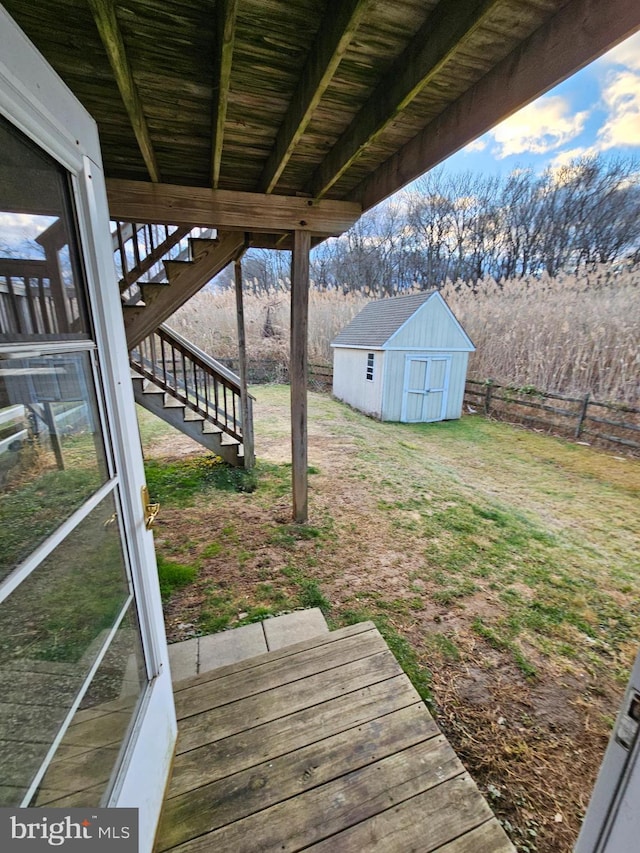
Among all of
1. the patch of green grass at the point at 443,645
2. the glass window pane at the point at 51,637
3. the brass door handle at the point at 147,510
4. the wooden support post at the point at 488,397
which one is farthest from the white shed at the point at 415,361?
the glass window pane at the point at 51,637

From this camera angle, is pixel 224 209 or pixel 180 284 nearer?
pixel 224 209

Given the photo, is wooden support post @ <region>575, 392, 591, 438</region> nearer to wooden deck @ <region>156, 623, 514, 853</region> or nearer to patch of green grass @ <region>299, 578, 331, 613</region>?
patch of green grass @ <region>299, 578, 331, 613</region>

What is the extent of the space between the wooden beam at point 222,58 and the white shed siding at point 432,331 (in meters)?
6.39

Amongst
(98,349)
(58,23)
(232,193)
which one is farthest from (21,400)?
(232,193)

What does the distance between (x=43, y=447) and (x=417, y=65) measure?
5.44 feet

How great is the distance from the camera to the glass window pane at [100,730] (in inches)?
27.0

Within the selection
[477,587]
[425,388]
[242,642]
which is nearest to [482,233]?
[425,388]

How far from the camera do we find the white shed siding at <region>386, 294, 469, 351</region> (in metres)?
7.60

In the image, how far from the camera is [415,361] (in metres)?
7.73

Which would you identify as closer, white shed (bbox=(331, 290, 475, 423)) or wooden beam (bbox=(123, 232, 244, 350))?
wooden beam (bbox=(123, 232, 244, 350))

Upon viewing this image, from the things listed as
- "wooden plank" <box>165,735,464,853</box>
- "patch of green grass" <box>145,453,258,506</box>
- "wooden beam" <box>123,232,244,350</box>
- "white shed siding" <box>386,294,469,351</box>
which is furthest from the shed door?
"wooden plank" <box>165,735,464,853</box>

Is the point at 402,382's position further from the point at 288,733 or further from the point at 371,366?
the point at 288,733

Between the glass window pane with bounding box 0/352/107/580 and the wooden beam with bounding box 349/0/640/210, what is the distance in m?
1.65

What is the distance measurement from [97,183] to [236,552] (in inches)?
101
